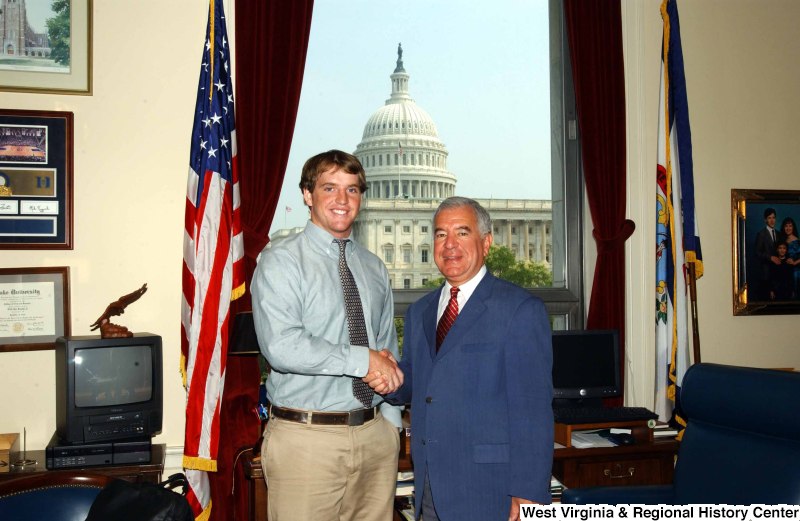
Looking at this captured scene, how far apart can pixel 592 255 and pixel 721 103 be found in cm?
Result: 121

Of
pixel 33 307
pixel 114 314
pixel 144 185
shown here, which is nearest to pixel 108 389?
pixel 114 314

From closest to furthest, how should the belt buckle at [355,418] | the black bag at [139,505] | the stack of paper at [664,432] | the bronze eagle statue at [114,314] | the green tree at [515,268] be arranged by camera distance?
the black bag at [139,505] → the belt buckle at [355,418] → the bronze eagle statue at [114,314] → the stack of paper at [664,432] → the green tree at [515,268]

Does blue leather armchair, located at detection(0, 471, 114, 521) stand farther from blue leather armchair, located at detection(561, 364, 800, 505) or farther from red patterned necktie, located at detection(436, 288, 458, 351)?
blue leather armchair, located at detection(561, 364, 800, 505)

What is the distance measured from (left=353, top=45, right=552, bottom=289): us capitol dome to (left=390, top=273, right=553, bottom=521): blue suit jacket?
1.91 metres

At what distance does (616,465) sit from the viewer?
3494 millimetres

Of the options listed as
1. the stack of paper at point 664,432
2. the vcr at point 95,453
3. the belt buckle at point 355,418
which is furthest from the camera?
the stack of paper at point 664,432

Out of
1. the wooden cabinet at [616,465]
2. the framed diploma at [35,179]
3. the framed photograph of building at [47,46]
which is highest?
the framed photograph of building at [47,46]

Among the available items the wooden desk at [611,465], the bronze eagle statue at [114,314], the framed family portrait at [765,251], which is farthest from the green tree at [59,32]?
the framed family portrait at [765,251]

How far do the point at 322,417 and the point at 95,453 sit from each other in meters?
1.20

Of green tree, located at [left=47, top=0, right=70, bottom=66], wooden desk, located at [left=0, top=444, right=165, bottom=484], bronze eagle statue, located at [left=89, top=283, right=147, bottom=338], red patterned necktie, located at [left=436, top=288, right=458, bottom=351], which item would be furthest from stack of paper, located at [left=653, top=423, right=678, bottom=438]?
green tree, located at [left=47, top=0, right=70, bottom=66]

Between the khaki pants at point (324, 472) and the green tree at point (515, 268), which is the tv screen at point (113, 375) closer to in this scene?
the khaki pants at point (324, 472)

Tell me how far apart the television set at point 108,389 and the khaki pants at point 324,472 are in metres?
0.88

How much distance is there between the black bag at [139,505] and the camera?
178 centimetres

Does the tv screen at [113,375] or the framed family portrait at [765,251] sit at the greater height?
the framed family portrait at [765,251]
